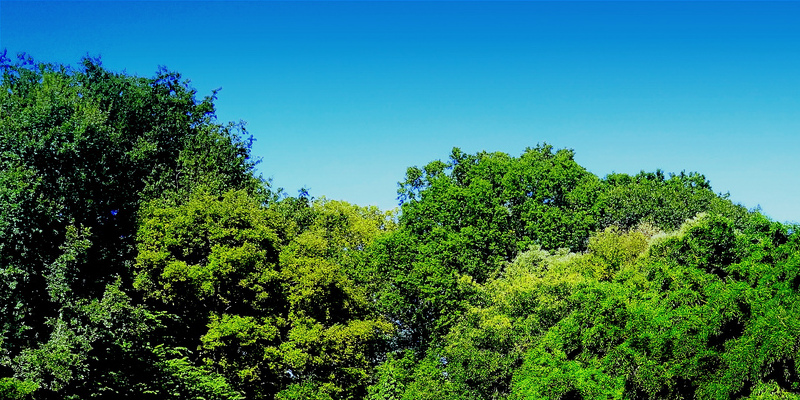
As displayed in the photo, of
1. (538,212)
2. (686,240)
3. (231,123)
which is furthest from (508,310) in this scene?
(231,123)

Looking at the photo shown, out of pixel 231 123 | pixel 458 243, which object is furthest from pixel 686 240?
pixel 231 123

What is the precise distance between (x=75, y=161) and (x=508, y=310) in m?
18.0

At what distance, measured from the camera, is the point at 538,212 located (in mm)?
37969

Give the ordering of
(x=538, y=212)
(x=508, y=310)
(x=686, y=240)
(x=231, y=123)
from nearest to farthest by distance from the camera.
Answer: (x=686, y=240) → (x=508, y=310) → (x=538, y=212) → (x=231, y=123)

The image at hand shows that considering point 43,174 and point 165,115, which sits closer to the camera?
point 43,174

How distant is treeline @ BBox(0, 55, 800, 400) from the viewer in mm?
20172

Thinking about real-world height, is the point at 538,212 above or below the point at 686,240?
above

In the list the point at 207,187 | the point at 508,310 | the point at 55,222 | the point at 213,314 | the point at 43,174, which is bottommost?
the point at 508,310

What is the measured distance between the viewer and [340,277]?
113ft

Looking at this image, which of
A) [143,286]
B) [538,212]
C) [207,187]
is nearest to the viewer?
[143,286]

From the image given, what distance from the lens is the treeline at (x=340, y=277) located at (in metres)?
20.2

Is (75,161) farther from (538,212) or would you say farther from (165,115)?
(538,212)

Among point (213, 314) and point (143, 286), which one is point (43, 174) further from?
point (213, 314)

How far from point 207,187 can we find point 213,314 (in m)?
6.85
